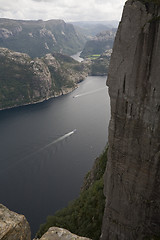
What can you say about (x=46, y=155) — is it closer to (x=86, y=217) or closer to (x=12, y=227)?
(x=86, y=217)

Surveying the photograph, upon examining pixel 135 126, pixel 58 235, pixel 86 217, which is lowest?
pixel 86 217

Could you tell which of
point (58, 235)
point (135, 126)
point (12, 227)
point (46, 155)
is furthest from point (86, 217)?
point (46, 155)

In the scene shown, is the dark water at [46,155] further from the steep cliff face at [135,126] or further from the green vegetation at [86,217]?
the steep cliff face at [135,126]

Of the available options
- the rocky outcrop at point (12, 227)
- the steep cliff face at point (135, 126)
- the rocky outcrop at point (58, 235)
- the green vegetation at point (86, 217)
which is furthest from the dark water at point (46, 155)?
the rocky outcrop at point (58, 235)

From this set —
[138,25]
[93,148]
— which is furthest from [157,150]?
[93,148]

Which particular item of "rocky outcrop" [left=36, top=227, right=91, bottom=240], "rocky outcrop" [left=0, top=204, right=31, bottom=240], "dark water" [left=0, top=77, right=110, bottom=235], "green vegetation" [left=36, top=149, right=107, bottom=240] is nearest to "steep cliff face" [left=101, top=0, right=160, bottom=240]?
"green vegetation" [left=36, top=149, right=107, bottom=240]

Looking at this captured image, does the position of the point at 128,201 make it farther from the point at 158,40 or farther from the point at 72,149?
the point at 72,149
